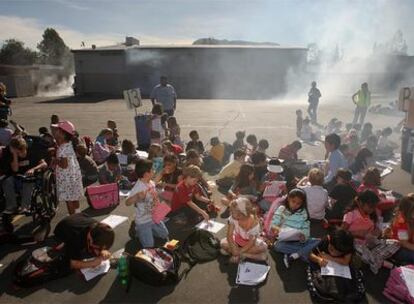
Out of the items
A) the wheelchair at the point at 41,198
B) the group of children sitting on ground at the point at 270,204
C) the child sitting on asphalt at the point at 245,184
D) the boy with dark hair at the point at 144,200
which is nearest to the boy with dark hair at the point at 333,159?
the group of children sitting on ground at the point at 270,204

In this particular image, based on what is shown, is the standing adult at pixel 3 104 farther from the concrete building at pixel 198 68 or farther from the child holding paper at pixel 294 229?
the concrete building at pixel 198 68

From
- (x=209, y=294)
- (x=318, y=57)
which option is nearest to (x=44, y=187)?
(x=209, y=294)

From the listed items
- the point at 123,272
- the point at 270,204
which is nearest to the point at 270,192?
the point at 270,204

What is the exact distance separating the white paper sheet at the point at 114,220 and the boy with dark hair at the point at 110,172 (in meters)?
1.67

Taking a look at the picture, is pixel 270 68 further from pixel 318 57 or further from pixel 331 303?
pixel 331 303

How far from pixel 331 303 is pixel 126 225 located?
4069 mm

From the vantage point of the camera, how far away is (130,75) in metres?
37.0

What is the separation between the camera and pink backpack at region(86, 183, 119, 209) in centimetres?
754

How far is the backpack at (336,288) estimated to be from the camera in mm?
4500

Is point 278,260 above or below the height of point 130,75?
below

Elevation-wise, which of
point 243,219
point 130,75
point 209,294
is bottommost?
point 209,294

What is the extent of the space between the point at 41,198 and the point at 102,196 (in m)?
1.36

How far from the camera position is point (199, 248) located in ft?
18.9

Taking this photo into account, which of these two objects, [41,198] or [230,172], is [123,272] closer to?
[41,198]
